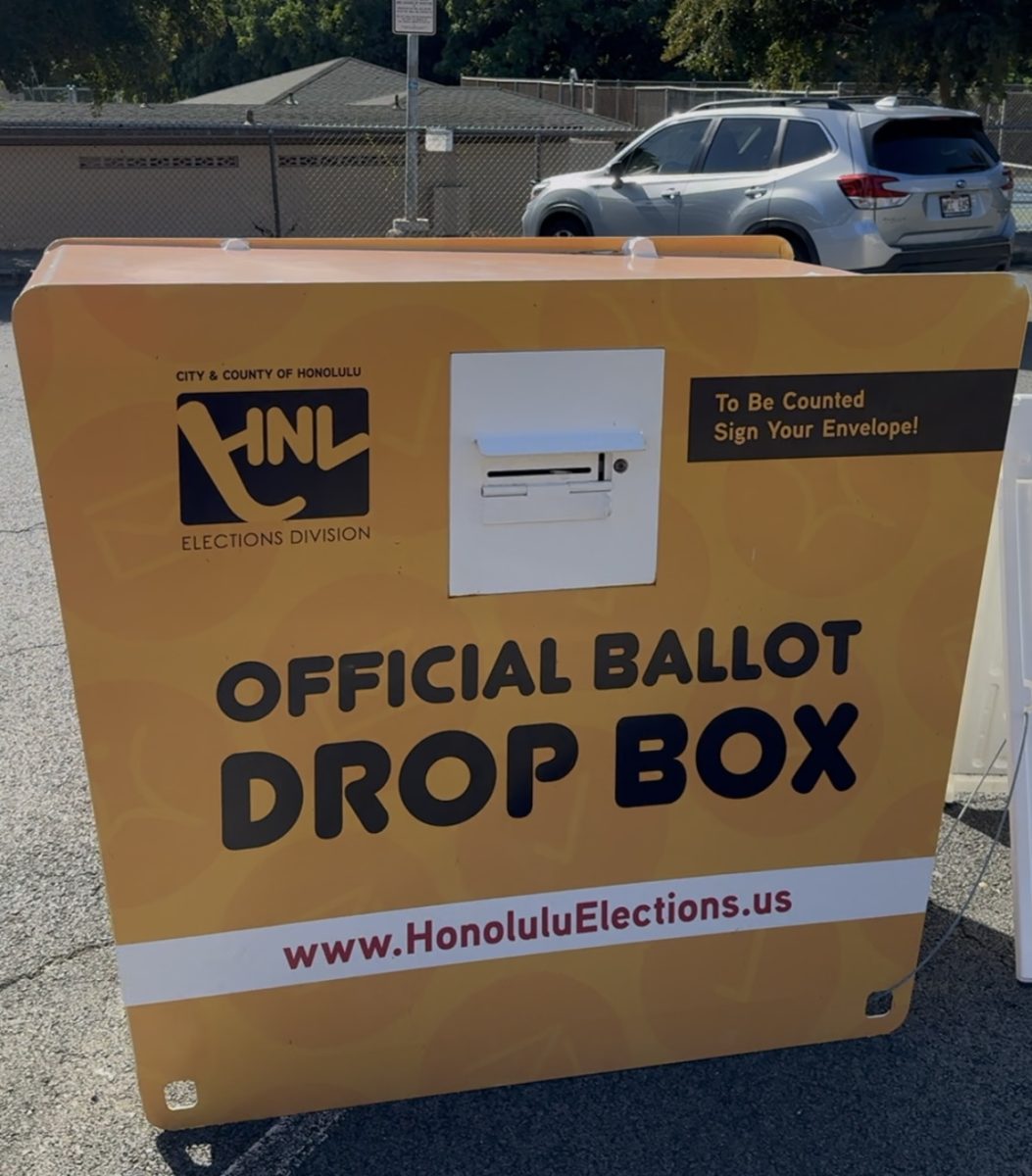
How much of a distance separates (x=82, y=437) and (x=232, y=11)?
57537 millimetres

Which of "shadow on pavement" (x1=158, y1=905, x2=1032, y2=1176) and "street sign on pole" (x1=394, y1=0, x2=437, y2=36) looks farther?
"street sign on pole" (x1=394, y1=0, x2=437, y2=36)

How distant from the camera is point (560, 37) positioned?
143ft

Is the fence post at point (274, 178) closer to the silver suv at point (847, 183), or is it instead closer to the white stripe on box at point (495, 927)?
the silver suv at point (847, 183)

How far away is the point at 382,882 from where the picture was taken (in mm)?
2654

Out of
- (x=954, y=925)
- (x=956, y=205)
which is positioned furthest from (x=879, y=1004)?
(x=956, y=205)

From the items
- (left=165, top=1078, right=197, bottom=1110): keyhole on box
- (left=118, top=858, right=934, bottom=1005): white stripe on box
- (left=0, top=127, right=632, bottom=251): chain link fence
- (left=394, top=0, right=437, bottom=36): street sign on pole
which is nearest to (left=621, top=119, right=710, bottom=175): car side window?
(left=394, top=0, right=437, bottom=36): street sign on pole

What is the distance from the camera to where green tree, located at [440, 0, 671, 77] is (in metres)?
42.4

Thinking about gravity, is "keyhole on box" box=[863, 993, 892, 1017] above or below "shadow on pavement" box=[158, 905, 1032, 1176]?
above

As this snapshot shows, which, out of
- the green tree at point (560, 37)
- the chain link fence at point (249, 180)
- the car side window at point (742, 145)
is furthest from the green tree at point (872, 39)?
the green tree at point (560, 37)

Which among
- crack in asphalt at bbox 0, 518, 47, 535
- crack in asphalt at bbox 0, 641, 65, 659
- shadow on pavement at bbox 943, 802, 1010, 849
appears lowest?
crack in asphalt at bbox 0, 518, 47, 535

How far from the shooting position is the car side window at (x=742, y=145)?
12.2 m

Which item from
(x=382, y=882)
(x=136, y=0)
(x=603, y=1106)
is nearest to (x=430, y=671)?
(x=382, y=882)

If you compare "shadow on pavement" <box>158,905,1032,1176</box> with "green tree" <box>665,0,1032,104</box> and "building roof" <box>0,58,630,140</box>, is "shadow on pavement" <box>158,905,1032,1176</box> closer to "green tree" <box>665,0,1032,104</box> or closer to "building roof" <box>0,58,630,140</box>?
"building roof" <box>0,58,630,140</box>

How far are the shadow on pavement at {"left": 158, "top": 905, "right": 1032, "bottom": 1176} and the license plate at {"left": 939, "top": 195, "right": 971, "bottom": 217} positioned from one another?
31.9 feet
